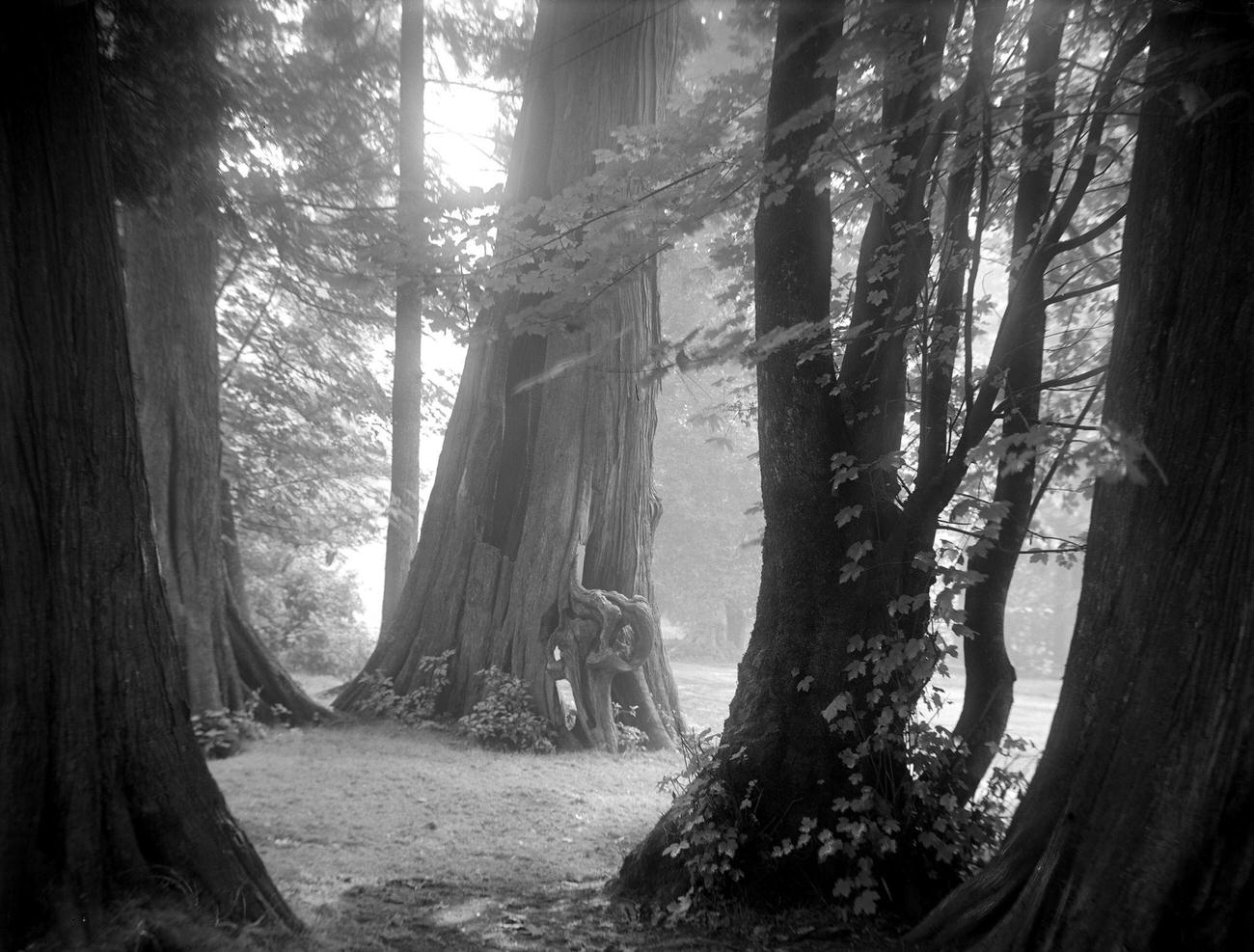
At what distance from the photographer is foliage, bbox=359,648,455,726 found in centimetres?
933

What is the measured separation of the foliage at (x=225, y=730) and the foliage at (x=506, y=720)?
2.14m

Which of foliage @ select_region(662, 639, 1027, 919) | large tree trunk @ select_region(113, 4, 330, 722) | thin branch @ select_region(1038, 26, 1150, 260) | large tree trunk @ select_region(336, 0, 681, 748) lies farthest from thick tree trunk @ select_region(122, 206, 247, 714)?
thin branch @ select_region(1038, 26, 1150, 260)

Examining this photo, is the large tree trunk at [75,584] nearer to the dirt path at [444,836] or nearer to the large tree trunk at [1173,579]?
the dirt path at [444,836]

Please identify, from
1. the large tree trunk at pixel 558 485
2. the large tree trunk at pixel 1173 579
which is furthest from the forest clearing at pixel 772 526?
the large tree trunk at pixel 558 485

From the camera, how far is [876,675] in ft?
14.2

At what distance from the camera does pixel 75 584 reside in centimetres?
315

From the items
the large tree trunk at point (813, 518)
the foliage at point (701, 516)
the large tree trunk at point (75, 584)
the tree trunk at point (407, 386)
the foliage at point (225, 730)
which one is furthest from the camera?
the foliage at point (701, 516)

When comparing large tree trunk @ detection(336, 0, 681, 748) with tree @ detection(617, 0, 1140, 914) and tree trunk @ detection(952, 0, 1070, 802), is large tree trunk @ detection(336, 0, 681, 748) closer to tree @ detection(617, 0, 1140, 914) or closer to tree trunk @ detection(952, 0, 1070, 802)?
tree @ detection(617, 0, 1140, 914)

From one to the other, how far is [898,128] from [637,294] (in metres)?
6.48

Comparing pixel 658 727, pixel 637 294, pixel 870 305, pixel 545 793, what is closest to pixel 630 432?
pixel 637 294

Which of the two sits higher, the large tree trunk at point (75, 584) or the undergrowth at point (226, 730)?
the large tree trunk at point (75, 584)

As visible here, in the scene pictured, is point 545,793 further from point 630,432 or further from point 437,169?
point 437,169

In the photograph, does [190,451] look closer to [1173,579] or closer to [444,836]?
[444,836]

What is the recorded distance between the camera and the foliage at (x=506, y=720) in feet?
29.0
